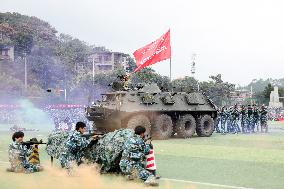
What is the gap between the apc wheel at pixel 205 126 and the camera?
2389 cm

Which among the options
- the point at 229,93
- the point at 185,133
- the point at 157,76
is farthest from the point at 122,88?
the point at 229,93

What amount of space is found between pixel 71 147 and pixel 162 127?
37.0 feet

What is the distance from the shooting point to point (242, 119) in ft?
90.3

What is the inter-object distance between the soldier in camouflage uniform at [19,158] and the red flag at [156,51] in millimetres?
13834

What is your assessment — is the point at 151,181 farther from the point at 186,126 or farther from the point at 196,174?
the point at 186,126

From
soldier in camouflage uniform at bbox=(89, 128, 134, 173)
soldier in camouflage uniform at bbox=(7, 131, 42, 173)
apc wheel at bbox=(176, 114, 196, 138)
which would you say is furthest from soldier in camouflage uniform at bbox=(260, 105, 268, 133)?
soldier in camouflage uniform at bbox=(7, 131, 42, 173)

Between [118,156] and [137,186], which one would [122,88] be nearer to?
[118,156]

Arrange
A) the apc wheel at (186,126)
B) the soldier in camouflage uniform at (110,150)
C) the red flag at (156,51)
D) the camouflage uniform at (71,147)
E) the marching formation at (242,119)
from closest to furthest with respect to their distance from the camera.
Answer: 1. the soldier in camouflage uniform at (110,150)
2. the camouflage uniform at (71,147)
3. the apc wheel at (186,126)
4. the red flag at (156,51)
5. the marching formation at (242,119)

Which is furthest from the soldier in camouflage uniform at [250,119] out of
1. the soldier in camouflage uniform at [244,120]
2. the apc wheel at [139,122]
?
the apc wheel at [139,122]

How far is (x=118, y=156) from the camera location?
1091 cm

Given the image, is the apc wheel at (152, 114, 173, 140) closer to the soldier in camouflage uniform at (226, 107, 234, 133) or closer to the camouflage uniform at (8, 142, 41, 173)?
the soldier in camouflage uniform at (226, 107, 234, 133)

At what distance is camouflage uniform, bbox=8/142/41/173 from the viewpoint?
38.5 ft

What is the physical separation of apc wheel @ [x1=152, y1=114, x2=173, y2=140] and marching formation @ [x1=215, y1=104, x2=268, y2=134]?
18.2 ft

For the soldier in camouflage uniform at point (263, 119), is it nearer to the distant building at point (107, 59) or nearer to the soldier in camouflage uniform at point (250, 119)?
the soldier in camouflage uniform at point (250, 119)
